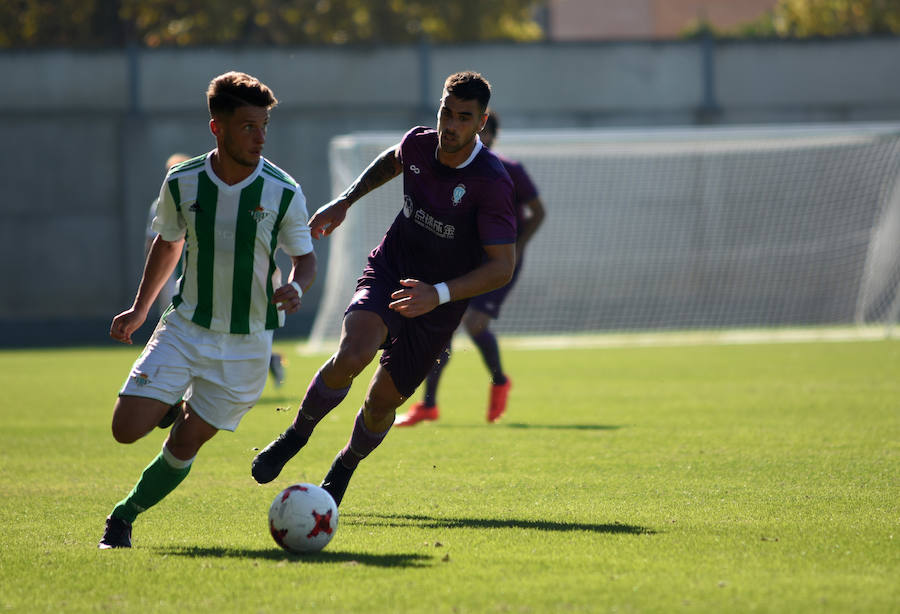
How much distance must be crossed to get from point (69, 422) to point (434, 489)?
4358mm

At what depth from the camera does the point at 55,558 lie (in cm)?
461

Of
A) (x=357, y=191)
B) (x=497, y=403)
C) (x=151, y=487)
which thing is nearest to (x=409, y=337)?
(x=357, y=191)

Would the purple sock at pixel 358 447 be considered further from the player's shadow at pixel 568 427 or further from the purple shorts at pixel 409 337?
the player's shadow at pixel 568 427

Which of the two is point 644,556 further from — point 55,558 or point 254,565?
point 55,558

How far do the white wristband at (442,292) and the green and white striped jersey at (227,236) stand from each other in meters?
0.59

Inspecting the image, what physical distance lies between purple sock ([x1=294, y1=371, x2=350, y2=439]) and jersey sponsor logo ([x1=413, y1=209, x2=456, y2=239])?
813 mm

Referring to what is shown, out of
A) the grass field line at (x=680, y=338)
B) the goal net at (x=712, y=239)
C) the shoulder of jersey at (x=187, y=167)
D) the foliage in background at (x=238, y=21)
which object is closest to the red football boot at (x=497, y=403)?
the shoulder of jersey at (x=187, y=167)

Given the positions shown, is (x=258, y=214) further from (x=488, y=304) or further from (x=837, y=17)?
(x=837, y=17)

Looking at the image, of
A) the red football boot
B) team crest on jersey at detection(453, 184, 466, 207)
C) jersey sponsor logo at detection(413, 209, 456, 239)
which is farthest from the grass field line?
team crest on jersey at detection(453, 184, 466, 207)

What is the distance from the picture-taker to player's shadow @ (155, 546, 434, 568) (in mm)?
4477

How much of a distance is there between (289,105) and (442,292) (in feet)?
61.1

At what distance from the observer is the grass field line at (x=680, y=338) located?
54.3 ft

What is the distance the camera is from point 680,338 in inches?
692

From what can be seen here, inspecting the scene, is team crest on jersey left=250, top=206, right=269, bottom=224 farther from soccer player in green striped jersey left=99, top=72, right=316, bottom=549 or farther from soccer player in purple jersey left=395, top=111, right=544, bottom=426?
soccer player in purple jersey left=395, top=111, right=544, bottom=426
